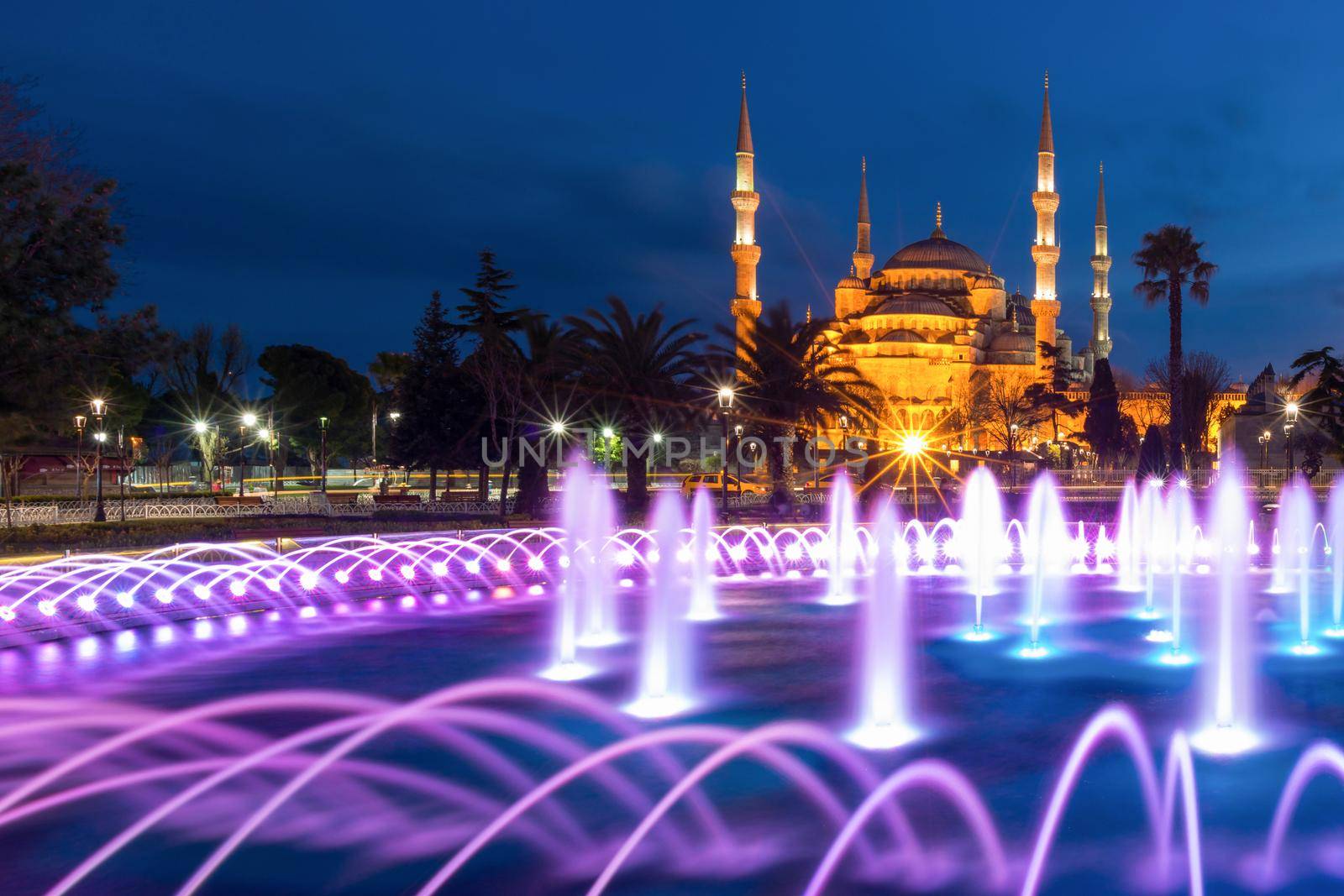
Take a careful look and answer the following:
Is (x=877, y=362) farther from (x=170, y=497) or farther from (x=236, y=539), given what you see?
(x=236, y=539)

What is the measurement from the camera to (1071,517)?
25.5 meters

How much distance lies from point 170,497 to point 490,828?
96.5 feet

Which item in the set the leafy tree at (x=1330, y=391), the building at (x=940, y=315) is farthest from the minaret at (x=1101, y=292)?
the leafy tree at (x=1330, y=391)

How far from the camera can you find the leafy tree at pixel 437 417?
32.9 meters

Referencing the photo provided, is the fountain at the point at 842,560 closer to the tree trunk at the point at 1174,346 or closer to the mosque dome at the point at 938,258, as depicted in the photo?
the tree trunk at the point at 1174,346

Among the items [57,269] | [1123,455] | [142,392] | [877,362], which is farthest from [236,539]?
[877,362]

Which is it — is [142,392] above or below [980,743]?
above

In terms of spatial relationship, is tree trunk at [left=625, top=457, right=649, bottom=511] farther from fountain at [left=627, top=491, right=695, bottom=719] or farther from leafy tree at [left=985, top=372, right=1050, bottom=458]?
leafy tree at [left=985, top=372, right=1050, bottom=458]

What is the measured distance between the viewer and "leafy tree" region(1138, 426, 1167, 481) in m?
34.0

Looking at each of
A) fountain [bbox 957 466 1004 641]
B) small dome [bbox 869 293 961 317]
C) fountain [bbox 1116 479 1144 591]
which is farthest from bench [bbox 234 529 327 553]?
small dome [bbox 869 293 961 317]

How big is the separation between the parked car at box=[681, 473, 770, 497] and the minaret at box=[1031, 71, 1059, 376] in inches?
1751

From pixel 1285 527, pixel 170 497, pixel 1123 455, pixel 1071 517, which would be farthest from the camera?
pixel 1123 455

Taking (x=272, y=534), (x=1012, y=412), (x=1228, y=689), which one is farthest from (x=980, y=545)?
(x=1012, y=412)

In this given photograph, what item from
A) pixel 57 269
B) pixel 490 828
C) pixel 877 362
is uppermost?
pixel 877 362
